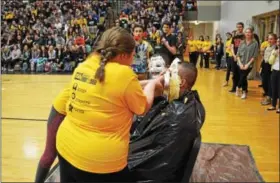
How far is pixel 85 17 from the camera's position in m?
8.65

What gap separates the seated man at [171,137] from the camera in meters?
1.24

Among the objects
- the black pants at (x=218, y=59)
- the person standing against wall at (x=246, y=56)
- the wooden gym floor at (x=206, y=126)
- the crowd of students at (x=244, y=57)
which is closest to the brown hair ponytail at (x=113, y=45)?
the wooden gym floor at (x=206, y=126)

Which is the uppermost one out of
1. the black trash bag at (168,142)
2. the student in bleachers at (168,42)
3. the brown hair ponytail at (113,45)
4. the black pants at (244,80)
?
the brown hair ponytail at (113,45)

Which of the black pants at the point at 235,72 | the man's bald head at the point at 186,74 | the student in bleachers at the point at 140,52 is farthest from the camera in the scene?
the black pants at the point at 235,72

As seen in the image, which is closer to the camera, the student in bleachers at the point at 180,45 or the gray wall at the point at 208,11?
the gray wall at the point at 208,11

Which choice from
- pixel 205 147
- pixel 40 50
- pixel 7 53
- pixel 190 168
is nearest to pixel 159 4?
pixel 40 50

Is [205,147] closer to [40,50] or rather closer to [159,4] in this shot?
[159,4]

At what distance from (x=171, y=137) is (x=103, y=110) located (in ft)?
1.49

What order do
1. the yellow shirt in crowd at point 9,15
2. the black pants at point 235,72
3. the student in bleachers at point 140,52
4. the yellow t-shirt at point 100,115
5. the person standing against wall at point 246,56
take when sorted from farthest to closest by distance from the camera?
1. the yellow shirt in crowd at point 9,15
2. the black pants at point 235,72
3. the person standing against wall at point 246,56
4. the student in bleachers at point 140,52
5. the yellow t-shirt at point 100,115

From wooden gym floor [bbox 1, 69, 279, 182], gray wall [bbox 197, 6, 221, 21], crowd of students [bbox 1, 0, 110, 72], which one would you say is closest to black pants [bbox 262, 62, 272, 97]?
wooden gym floor [bbox 1, 69, 279, 182]

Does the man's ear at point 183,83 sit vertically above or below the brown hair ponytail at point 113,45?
below

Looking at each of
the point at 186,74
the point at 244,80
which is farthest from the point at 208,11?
the point at 244,80

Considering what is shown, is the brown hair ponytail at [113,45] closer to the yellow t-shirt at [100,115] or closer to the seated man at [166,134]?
the yellow t-shirt at [100,115]

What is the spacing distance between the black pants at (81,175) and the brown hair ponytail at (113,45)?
291 millimetres
